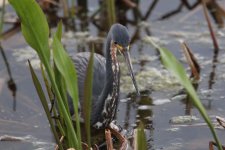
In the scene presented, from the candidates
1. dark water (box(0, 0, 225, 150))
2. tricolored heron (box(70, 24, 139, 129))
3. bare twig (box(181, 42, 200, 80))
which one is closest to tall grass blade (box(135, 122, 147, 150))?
tricolored heron (box(70, 24, 139, 129))

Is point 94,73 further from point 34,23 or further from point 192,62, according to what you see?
point 34,23

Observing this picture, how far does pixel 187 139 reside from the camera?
139 inches

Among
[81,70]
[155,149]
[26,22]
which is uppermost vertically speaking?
[26,22]

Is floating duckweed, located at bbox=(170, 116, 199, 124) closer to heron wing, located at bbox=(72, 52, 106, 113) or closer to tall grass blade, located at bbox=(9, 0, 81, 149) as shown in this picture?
heron wing, located at bbox=(72, 52, 106, 113)

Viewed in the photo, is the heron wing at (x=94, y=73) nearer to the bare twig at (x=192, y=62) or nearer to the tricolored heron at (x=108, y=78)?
the tricolored heron at (x=108, y=78)

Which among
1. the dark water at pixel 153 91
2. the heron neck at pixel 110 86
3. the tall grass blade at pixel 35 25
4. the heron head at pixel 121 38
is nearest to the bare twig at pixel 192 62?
the dark water at pixel 153 91

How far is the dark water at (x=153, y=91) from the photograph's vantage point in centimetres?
361

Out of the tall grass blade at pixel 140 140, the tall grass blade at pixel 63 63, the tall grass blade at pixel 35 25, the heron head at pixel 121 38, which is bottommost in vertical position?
the tall grass blade at pixel 140 140

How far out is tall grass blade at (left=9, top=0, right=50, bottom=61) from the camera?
235 cm

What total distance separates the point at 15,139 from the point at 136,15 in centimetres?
232

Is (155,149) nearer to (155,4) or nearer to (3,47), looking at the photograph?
(3,47)

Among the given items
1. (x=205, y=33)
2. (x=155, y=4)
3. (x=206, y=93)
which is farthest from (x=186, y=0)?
(x=206, y=93)

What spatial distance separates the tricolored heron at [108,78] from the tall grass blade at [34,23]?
890 mm

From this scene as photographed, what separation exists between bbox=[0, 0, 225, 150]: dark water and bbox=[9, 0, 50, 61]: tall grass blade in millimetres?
1211
